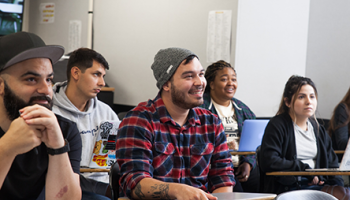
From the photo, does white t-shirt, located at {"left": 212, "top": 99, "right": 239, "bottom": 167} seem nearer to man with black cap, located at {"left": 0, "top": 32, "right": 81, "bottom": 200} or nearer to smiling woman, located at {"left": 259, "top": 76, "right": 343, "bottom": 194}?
smiling woman, located at {"left": 259, "top": 76, "right": 343, "bottom": 194}

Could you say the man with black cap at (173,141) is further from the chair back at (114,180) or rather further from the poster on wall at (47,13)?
the poster on wall at (47,13)

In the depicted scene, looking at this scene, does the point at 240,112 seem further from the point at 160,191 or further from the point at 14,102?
the point at 14,102

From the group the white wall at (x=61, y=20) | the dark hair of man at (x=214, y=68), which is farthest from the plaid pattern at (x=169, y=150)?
the white wall at (x=61, y=20)

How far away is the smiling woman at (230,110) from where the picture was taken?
116 inches

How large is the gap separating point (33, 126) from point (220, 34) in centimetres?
253

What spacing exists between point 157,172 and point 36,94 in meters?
0.68

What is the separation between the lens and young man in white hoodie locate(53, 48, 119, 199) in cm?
236

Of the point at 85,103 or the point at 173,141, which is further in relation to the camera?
the point at 85,103

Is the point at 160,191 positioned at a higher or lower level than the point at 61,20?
lower

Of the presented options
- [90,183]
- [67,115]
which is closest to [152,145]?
[90,183]

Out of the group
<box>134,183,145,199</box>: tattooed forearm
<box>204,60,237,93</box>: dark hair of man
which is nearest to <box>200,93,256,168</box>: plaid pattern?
<box>204,60,237,93</box>: dark hair of man

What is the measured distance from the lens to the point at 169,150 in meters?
1.69

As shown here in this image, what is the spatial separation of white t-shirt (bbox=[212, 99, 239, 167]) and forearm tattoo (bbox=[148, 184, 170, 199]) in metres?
1.47

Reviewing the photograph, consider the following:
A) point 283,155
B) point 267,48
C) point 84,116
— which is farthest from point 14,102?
point 267,48
